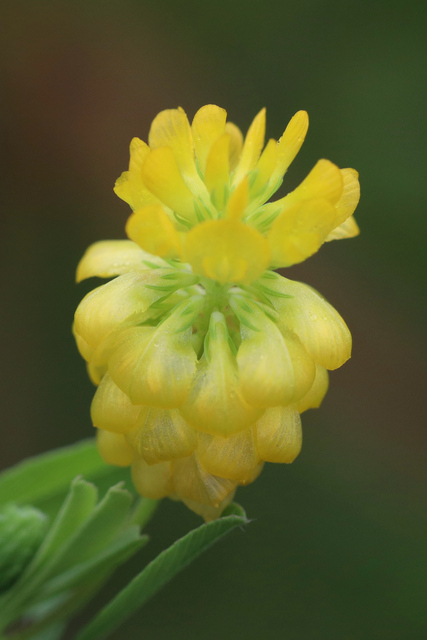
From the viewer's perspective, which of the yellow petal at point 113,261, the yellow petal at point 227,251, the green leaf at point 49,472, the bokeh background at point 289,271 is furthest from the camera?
the bokeh background at point 289,271

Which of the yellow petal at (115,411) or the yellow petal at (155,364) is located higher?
the yellow petal at (155,364)

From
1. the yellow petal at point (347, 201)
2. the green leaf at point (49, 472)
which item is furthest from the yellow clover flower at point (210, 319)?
the green leaf at point (49, 472)

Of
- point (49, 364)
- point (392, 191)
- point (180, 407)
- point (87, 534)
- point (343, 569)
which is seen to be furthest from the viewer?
point (49, 364)

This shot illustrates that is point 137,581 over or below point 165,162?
below

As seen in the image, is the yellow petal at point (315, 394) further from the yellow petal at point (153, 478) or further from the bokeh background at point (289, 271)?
the bokeh background at point (289, 271)

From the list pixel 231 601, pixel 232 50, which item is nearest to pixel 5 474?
pixel 231 601

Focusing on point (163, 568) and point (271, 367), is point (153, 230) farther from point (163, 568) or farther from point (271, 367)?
point (163, 568)

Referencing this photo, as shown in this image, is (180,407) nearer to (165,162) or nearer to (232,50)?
(165,162)

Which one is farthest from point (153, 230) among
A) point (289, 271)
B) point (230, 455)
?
point (289, 271)
